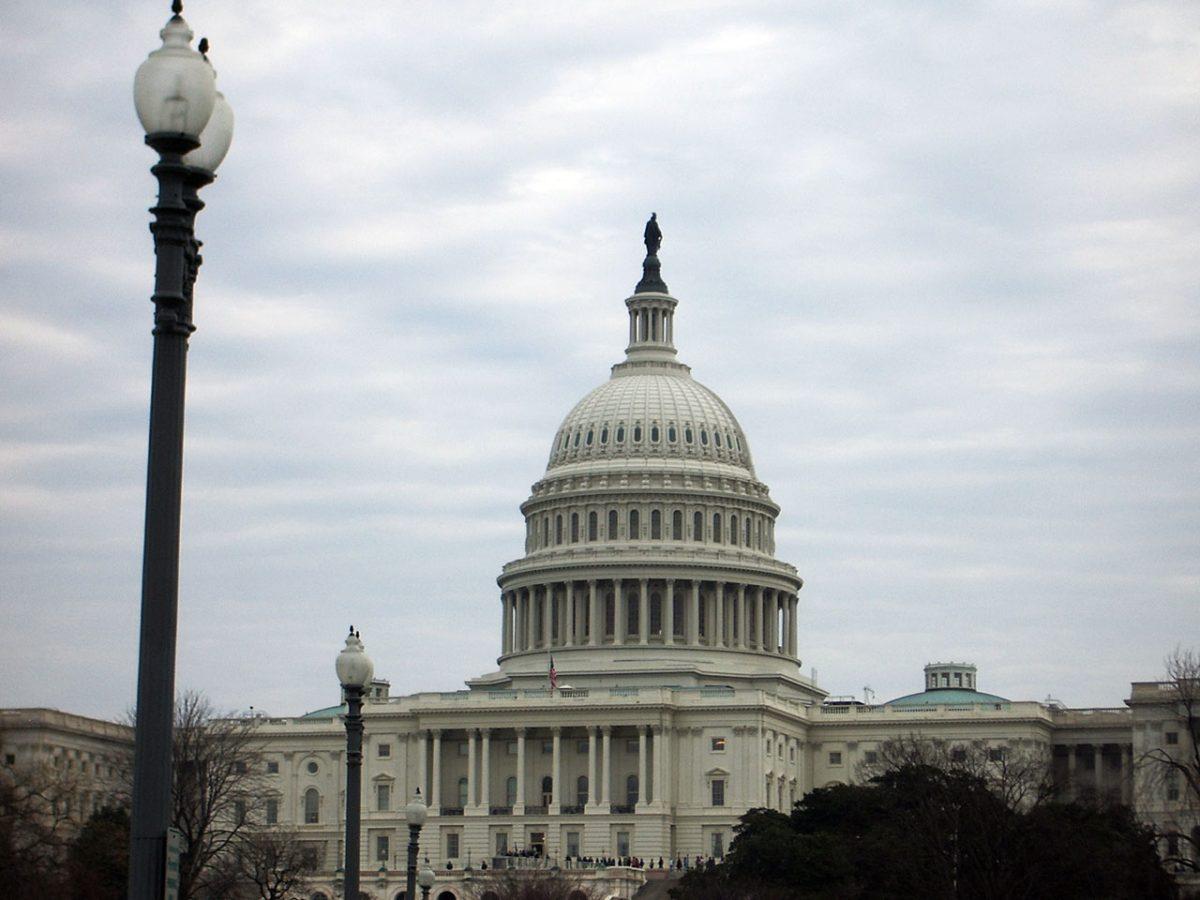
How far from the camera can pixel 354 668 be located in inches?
1649

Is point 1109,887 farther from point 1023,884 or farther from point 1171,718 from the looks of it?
point 1171,718

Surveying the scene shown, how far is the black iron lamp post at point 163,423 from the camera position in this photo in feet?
79.8

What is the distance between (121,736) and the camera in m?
194

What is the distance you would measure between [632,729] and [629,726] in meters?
0.61

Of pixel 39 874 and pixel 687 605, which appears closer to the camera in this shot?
pixel 39 874

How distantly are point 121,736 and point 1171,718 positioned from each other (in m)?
77.8

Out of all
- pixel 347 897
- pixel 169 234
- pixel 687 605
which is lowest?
pixel 347 897

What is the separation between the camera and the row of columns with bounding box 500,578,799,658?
193 meters

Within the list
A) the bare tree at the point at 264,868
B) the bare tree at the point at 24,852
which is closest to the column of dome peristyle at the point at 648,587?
the bare tree at the point at 264,868

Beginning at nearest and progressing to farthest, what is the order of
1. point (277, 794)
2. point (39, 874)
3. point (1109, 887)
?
1. point (39, 874)
2. point (1109, 887)
3. point (277, 794)

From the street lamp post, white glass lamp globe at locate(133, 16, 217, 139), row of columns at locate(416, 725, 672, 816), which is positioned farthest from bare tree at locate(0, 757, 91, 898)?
white glass lamp globe at locate(133, 16, 217, 139)

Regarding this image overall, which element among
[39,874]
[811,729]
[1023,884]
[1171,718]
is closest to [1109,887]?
[1023,884]

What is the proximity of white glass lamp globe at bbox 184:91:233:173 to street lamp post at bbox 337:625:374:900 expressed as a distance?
17.2 m

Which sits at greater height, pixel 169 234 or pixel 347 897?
pixel 169 234
